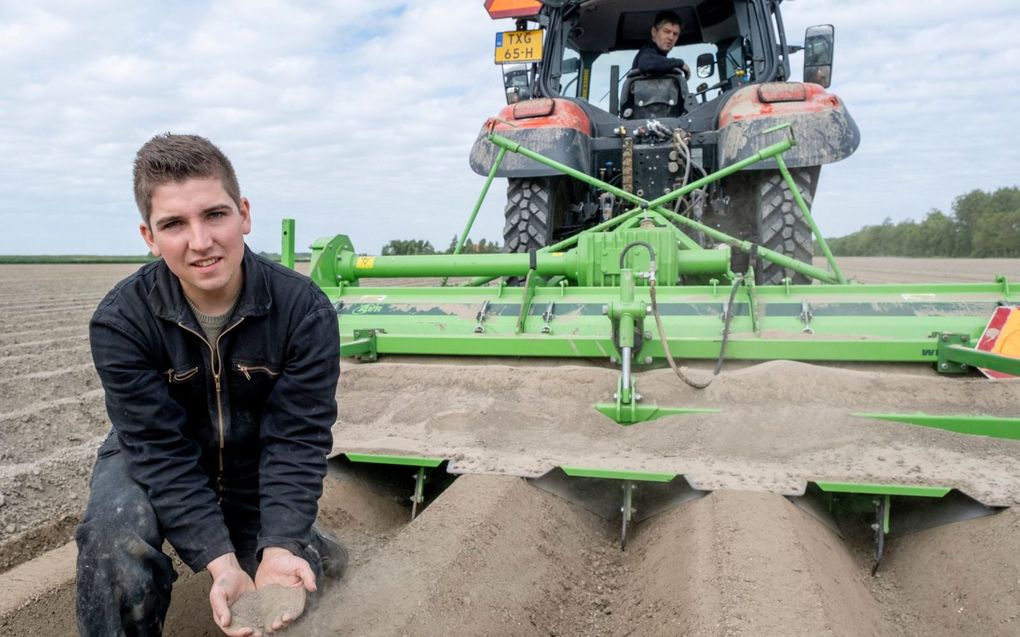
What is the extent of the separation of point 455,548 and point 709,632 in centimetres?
71

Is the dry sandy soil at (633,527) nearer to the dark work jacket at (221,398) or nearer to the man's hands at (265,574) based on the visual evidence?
the man's hands at (265,574)

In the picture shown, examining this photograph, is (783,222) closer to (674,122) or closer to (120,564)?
(674,122)

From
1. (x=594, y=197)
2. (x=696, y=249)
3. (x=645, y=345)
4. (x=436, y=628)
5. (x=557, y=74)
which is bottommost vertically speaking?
(x=436, y=628)

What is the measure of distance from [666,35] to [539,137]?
4.13ft

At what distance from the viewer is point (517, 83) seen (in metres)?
6.29

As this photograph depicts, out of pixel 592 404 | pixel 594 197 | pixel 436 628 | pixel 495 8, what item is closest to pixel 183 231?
pixel 436 628

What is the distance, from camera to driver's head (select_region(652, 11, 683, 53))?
5.55 m

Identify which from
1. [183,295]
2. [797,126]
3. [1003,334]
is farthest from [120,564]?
[797,126]

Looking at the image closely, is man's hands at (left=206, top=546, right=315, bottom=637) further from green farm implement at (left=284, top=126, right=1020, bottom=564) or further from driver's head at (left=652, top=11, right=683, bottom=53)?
driver's head at (left=652, top=11, right=683, bottom=53)

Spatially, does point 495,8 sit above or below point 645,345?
above

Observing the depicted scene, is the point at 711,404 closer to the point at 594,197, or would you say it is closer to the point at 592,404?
the point at 592,404

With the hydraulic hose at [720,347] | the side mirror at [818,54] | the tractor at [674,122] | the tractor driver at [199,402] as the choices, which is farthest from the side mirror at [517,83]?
the tractor driver at [199,402]

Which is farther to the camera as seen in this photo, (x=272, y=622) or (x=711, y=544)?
(x=711, y=544)

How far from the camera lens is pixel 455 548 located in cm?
212
